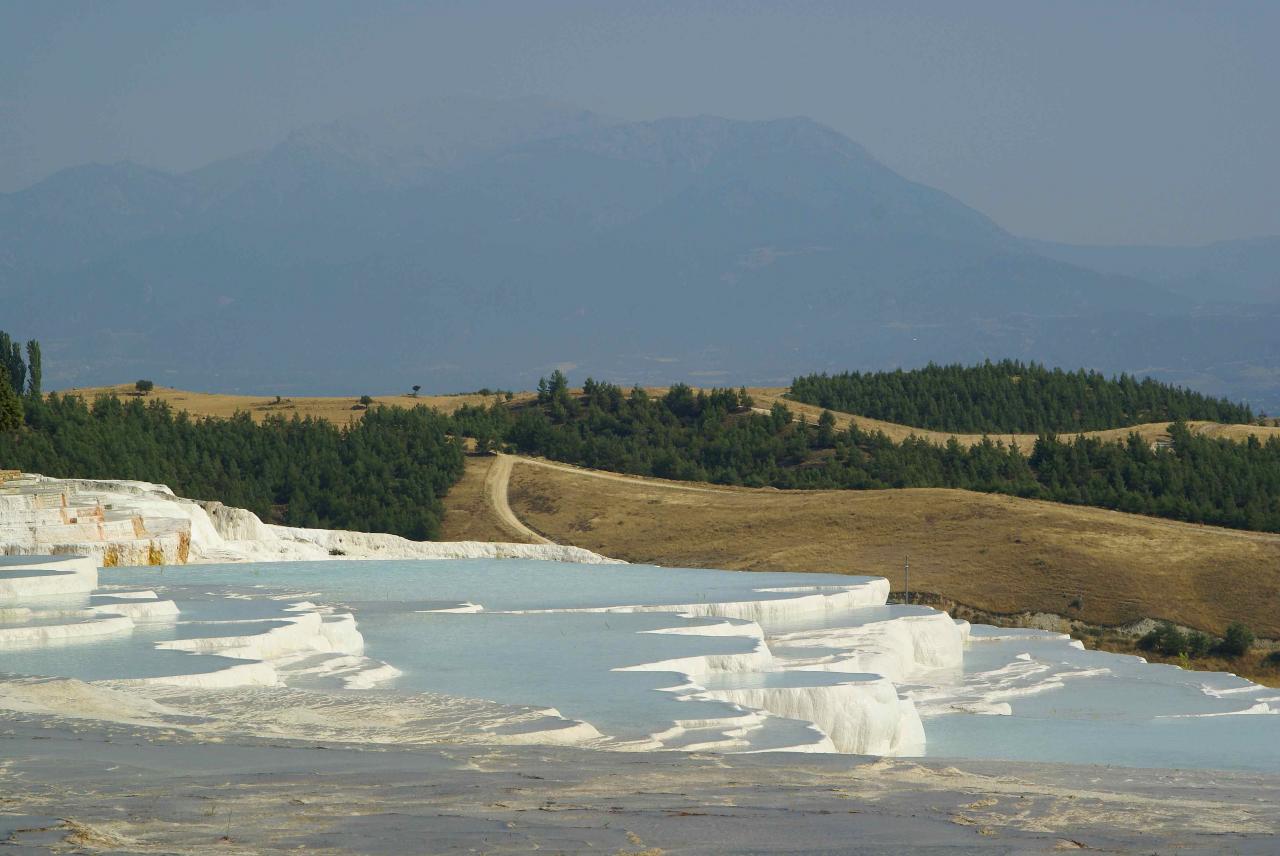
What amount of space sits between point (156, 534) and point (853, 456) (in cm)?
2750

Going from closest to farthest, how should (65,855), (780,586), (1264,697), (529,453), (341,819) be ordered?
(65,855), (341,819), (1264,697), (780,586), (529,453)

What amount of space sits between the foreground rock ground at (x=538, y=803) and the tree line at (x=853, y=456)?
32.3 metres

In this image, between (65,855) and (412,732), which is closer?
(65,855)

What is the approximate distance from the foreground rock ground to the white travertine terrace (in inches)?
521

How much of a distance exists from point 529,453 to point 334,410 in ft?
31.9

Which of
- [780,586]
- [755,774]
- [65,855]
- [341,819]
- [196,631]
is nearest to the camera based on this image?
[65,855]

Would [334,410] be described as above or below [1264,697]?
above

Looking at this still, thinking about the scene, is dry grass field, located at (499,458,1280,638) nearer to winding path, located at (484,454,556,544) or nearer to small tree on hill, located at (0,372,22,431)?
winding path, located at (484,454,556,544)

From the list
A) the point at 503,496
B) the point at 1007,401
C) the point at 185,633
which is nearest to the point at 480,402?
the point at 503,496

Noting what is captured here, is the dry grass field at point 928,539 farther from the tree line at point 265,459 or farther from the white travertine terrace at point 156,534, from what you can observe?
the white travertine terrace at point 156,534

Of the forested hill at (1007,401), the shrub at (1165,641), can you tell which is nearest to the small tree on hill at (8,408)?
the shrub at (1165,641)

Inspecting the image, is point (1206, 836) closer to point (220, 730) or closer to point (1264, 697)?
point (220, 730)

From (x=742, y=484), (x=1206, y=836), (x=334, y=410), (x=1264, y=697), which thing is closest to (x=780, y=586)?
(x=1264, y=697)

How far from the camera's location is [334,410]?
56.8 meters
